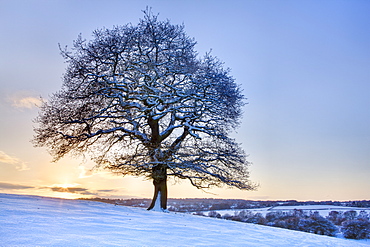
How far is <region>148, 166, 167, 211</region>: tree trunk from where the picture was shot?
1560 centimetres

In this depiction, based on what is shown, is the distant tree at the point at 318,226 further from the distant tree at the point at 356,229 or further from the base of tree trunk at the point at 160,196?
the base of tree trunk at the point at 160,196

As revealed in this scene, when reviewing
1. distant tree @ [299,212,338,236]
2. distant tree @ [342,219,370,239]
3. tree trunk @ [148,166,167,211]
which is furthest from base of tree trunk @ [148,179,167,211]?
distant tree @ [342,219,370,239]

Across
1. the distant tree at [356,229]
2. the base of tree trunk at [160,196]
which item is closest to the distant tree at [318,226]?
the distant tree at [356,229]

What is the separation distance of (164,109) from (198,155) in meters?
3.46

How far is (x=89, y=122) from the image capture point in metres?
15.9

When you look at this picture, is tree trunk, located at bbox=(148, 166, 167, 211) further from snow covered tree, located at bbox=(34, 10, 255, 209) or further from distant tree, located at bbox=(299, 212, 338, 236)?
distant tree, located at bbox=(299, 212, 338, 236)

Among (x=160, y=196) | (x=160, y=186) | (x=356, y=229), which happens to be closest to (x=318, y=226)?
(x=356, y=229)

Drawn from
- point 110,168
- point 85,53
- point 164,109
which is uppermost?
point 85,53

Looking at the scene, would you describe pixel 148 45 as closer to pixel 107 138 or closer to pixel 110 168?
pixel 107 138

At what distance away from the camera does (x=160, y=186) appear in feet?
51.6

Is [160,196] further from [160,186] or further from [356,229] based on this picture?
[356,229]

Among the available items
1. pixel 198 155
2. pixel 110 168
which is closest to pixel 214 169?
pixel 198 155

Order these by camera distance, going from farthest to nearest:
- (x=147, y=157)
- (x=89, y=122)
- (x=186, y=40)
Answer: (x=186, y=40) < (x=89, y=122) < (x=147, y=157)

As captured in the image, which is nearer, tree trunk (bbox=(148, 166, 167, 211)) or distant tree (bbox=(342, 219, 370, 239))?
tree trunk (bbox=(148, 166, 167, 211))
